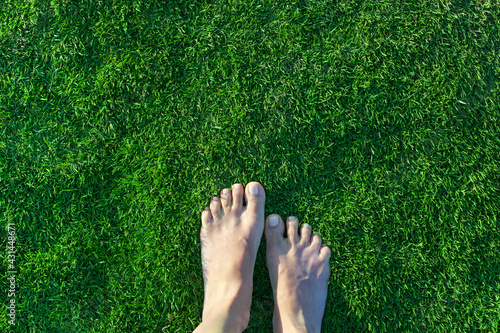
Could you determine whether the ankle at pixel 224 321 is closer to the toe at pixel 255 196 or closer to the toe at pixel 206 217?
the toe at pixel 206 217

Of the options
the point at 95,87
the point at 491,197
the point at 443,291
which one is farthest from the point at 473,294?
the point at 95,87

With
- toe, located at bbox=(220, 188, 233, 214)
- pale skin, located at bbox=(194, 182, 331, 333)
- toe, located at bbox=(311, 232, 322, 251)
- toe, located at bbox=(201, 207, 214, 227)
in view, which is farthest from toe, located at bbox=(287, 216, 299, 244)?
toe, located at bbox=(201, 207, 214, 227)

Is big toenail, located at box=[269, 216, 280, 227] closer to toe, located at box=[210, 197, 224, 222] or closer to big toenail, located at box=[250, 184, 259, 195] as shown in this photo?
big toenail, located at box=[250, 184, 259, 195]

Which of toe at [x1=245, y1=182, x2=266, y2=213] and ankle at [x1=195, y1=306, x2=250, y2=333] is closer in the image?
ankle at [x1=195, y1=306, x2=250, y2=333]

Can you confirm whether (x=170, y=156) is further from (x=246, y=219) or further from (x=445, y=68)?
(x=445, y=68)

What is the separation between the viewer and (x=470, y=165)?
235cm

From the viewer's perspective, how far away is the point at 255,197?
2332mm

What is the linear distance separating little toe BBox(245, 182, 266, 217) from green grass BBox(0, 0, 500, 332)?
0.25ft

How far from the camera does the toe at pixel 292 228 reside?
7.76ft

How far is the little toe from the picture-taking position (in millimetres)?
2326

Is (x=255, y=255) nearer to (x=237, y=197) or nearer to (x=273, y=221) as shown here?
(x=273, y=221)

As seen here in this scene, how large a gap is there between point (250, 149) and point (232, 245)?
0.67m

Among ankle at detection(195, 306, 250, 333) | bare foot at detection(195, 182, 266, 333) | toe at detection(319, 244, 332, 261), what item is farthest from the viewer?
toe at detection(319, 244, 332, 261)

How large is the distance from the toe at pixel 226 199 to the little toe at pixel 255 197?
118 mm
